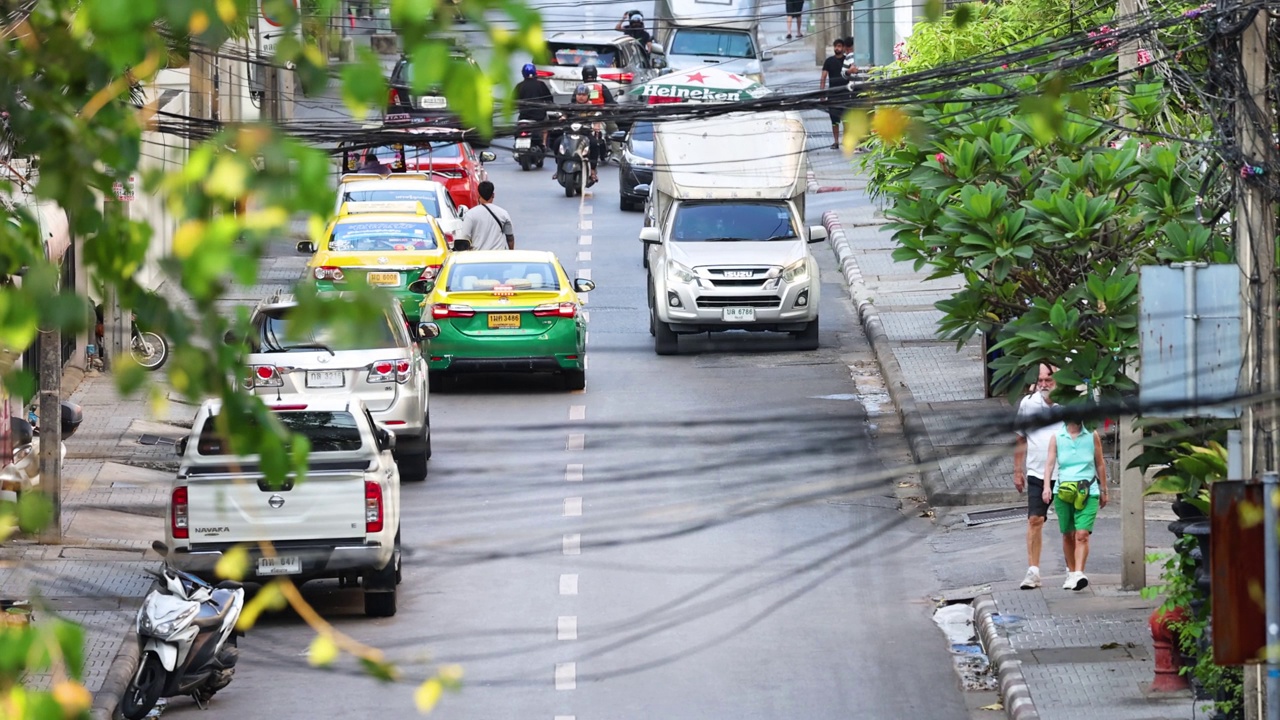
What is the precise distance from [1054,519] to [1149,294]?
852 cm

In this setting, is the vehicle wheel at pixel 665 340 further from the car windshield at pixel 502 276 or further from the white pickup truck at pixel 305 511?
the white pickup truck at pixel 305 511

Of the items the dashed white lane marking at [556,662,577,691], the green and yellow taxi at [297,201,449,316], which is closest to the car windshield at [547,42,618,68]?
the green and yellow taxi at [297,201,449,316]

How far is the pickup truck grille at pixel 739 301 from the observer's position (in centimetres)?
2408

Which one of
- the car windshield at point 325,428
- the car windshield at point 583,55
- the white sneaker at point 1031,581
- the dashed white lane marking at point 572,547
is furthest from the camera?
the car windshield at point 583,55

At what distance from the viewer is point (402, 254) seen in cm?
2422

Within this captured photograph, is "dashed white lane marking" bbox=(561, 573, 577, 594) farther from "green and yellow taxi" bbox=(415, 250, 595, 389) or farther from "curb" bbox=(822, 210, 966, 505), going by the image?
"green and yellow taxi" bbox=(415, 250, 595, 389)

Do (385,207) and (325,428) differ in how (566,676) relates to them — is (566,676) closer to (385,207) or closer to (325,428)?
(325,428)

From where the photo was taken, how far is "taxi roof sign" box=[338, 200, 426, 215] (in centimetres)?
2805

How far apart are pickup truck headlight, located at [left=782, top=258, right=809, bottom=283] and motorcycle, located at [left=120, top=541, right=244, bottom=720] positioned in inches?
494

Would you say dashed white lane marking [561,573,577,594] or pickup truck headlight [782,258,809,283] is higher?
pickup truck headlight [782,258,809,283]

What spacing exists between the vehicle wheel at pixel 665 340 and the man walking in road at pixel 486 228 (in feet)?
7.43

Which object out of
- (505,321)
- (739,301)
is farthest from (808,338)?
(505,321)

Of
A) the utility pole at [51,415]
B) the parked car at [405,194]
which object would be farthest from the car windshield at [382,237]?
the utility pole at [51,415]

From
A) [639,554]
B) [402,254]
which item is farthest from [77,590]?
[402,254]
